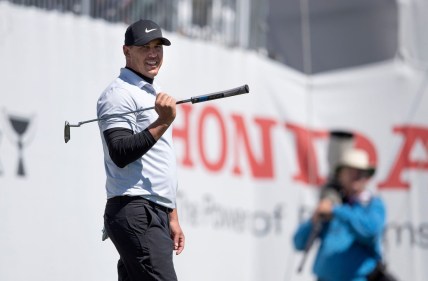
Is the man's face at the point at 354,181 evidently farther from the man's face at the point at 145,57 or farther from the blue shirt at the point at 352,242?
the man's face at the point at 145,57

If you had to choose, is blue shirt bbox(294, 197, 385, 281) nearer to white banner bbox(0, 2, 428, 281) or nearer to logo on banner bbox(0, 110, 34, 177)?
white banner bbox(0, 2, 428, 281)

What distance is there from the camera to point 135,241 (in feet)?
14.5

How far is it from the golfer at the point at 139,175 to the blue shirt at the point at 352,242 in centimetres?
293

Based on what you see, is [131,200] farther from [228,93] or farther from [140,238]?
[228,93]

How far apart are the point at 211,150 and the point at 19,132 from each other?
199cm

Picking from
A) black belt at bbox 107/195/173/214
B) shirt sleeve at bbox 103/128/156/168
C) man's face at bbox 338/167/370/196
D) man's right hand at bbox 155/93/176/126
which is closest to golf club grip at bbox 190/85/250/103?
man's right hand at bbox 155/93/176/126

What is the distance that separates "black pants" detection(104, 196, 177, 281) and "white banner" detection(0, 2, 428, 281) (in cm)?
250

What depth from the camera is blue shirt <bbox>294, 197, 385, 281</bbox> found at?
23.8 ft

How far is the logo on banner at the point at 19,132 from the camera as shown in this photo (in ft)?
22.8

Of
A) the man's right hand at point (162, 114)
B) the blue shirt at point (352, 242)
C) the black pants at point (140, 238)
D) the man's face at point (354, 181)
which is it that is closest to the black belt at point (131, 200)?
the black pants at point (140, 238)

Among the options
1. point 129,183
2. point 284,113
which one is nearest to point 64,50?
point 284,113

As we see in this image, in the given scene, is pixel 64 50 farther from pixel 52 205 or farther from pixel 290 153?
pixel 290 153

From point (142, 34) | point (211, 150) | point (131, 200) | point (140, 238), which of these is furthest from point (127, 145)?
point (211, 150)

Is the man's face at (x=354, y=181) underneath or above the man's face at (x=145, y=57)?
underneath
